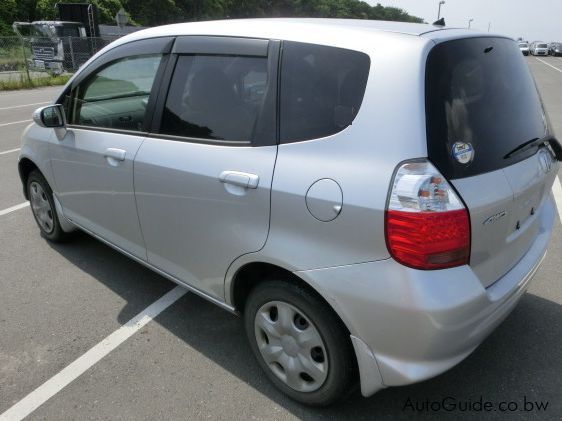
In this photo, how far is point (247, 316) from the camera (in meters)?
2.52

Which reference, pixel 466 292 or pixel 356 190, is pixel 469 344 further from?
A: pixel 356 190

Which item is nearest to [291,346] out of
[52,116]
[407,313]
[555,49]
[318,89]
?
[407,313]

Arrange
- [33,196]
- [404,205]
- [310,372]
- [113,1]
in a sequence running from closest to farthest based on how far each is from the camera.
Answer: [404,205] < [310,372] < [33,196] < [113,1]

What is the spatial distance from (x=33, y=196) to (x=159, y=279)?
5.11 ft

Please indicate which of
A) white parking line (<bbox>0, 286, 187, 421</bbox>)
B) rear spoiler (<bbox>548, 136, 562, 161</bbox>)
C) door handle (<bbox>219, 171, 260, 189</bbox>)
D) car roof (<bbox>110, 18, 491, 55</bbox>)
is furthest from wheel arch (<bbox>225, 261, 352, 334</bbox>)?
rear spoiler (<bbox>548, 136, 562, 161</bbox>)

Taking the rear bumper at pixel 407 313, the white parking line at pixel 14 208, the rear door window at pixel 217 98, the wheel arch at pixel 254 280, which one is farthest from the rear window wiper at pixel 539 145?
the white parking line at pixel 14 208

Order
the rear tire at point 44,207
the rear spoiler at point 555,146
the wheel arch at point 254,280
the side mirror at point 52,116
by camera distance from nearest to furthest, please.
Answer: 1. the wheel arch at point 254,280
2. the rear spoiler at point 555,146
3. the side mirror at point 52,116
4. the rear tire at point 44,207

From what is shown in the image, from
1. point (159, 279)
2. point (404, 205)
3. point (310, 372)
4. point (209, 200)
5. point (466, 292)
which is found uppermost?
point (404, 205)

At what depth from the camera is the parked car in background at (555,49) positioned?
57812 millimetres

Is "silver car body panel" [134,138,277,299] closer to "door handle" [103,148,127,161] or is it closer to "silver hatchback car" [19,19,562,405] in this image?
"silver hatchback car" [19,19,562,405]

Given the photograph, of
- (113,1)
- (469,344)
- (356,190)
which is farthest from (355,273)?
(113,1)

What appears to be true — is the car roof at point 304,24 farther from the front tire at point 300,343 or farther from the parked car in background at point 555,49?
the parked car in background at point 555,49

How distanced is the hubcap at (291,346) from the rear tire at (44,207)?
243cm

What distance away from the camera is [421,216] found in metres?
1.83
